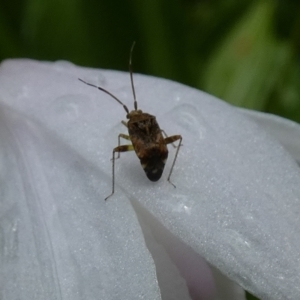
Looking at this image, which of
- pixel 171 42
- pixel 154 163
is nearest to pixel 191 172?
pixel 154 163

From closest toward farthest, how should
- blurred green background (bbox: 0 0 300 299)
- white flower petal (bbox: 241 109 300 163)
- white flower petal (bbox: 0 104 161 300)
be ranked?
1. white flower petal (bbox: 0 104 161 300)
2. white flower petal (bbox: 241 109 300 163)
3. blurred green background (bbox: 0 0 300 299)

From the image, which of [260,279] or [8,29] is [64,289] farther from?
[8,29]

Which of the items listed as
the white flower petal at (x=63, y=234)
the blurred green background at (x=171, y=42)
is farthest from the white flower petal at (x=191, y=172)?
the blurred green background at (x=171, y=42)

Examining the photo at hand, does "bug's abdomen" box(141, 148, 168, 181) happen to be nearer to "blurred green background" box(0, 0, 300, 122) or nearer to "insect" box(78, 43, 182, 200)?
"insect" box(78, 43, 182, 200)

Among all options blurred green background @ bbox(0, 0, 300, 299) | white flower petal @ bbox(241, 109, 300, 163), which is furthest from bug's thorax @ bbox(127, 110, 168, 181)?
blurred green background @ bbox(0, 0, 300, 299)

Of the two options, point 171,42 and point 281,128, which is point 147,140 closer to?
point 281,128

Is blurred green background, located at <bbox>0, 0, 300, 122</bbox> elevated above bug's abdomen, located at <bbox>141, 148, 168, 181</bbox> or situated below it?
below

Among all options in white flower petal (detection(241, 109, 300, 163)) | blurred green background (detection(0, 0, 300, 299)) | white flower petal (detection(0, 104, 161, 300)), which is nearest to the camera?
white flower petal (detection(0, 104, 161, 300))

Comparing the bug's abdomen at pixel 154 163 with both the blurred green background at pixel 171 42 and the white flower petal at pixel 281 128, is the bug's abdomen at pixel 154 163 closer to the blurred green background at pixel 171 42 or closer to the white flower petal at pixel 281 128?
the white flower petal at pixel 281 128
